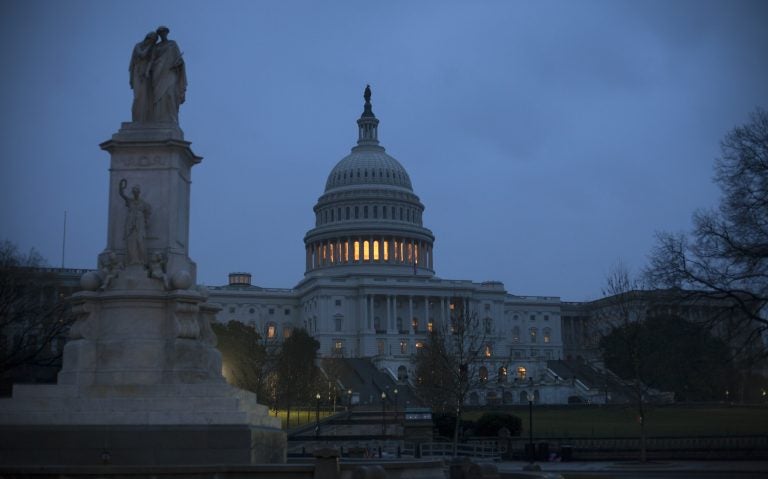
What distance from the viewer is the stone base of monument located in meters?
21.0

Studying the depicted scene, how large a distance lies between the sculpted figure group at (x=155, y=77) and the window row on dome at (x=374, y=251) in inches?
6168

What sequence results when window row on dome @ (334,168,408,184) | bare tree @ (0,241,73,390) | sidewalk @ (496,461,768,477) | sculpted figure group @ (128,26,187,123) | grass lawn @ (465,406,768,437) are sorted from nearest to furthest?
1. sculpted figure group @ (128,26,187,123)
2. sidewalk @ (496,461,768,477)
3. bare tree @ (0,241,73,390)
4. grass lawn @ (465,406,768,437)
5. window row on dome @ (334,168,408,184)

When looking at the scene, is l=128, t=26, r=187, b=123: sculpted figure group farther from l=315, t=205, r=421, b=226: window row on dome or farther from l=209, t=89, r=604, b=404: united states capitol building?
l=315, t=205, r=421, b=226: window row on dome

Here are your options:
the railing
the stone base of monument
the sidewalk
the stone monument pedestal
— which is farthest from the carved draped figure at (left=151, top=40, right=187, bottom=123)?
the railing

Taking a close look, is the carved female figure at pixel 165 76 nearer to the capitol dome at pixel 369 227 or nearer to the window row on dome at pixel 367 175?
the capitol dome at pixel 369 227

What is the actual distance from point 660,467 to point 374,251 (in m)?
144

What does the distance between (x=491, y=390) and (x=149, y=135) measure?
103404 millimetres

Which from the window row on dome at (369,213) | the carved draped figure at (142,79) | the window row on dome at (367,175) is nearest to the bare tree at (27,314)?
the carved draped figure at (142,79)

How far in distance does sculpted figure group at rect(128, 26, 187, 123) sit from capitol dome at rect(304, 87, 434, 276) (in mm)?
154985

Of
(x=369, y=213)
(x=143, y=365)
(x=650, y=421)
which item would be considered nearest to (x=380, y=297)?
(x=369, y=213)

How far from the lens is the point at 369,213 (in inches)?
7461

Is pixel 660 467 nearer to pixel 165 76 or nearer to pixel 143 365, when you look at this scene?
pixel 143 365

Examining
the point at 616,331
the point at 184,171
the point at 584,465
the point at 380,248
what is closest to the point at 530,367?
the point at 380,248

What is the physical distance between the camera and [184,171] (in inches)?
1017
